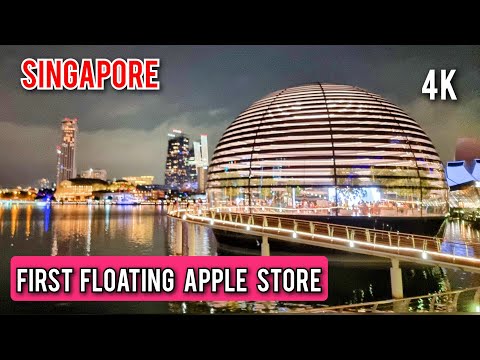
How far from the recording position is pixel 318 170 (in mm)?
17984

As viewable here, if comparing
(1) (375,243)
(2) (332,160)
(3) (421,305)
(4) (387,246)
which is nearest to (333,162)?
(2) (332,160)

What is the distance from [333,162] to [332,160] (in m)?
0.10

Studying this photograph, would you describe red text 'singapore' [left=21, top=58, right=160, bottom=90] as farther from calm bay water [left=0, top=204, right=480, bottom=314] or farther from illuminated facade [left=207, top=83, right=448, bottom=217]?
illuminated facade [left=207, top=83, right=448, bottom=217]

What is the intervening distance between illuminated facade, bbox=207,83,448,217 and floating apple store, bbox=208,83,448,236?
0.15 ft

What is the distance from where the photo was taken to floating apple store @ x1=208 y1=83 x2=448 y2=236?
17.6m

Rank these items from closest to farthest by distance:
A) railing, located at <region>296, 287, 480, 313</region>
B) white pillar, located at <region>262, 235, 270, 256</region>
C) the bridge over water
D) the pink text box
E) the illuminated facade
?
the pink text box → railing, located at <region>296, 287, 480, 313</region> → the bridge over water → white pillar, located at <region>262, 235, 270, 256</region> → the illuminated facade

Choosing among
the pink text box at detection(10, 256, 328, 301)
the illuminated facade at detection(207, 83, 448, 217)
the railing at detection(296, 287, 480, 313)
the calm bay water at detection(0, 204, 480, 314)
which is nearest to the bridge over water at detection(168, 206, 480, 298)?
the railing at detection(296, 287, 480, 313)
